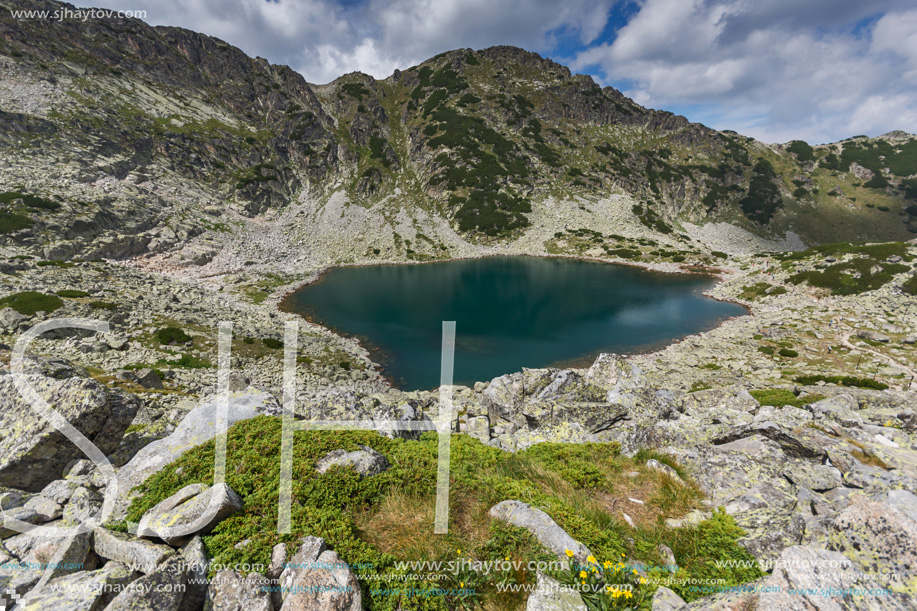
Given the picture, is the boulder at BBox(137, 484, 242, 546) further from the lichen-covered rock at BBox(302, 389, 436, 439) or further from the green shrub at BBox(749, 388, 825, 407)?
the green shrub at BBox(749, 388, 825, 407)

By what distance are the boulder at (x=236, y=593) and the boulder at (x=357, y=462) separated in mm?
2273

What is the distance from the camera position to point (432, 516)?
573cm

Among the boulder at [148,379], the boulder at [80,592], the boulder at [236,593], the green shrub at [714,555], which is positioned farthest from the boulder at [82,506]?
the boulder at [148,379]

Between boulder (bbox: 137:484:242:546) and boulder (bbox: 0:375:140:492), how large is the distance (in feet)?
12.3

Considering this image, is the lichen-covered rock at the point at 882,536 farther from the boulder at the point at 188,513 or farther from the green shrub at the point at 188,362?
the green shrub at the point at 188,362

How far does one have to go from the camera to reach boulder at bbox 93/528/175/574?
4.13 metres

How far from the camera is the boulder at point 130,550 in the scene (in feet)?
13.5

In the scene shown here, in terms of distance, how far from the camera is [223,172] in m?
88.4

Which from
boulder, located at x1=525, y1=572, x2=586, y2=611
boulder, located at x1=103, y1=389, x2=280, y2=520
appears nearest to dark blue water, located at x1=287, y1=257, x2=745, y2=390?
boulder, located at x1=103, y1=389, x2=280, y2=520

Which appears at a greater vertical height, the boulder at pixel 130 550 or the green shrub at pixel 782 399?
the boulder at pixel 130 550

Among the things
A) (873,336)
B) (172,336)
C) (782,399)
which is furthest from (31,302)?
(873,336)

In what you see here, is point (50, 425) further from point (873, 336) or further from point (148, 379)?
point (873, 336)

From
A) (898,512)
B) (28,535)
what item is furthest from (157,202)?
(898,512)

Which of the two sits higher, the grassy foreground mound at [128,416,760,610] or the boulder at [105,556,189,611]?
the boulder at [105,556,189,611]
